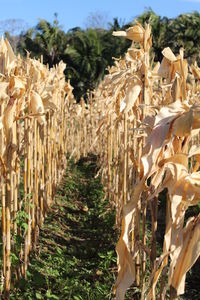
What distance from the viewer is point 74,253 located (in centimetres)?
325

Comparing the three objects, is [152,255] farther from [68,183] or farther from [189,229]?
[68,183]

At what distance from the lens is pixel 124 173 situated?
2832 mm

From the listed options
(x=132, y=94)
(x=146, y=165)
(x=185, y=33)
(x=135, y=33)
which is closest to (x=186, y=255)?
(x=146, y=165)

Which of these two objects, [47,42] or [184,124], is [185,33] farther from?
[184,124]

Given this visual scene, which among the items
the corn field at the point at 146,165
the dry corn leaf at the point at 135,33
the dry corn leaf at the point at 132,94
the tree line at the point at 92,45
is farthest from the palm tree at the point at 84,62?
the dry corn leaf at the point at 132,94

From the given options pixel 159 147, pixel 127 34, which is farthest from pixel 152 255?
pixel 127 34

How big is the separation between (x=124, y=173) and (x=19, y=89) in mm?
1193

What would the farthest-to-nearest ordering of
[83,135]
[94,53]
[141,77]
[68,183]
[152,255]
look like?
[94,53]
[83,135]
[68,183]
[141,77]
[152,255]

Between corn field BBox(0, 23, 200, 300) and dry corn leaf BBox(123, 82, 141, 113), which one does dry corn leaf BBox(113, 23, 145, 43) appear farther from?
dry corn leaf BBox(123, 82, 141, 113)

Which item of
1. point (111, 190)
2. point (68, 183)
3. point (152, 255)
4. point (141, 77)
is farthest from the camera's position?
point (68, 183)

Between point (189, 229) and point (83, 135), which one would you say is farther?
point (83, 135)

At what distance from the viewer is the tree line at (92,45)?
2027 centimetres

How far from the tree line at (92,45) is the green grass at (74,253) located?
15.4m

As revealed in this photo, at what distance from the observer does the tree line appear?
20.3m
